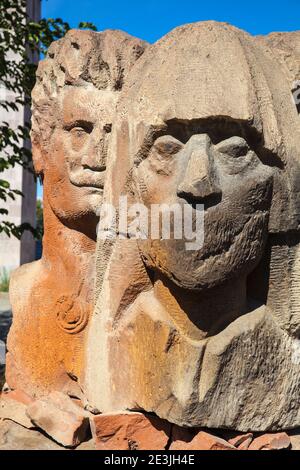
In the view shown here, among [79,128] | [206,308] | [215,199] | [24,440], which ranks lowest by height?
[24,440]

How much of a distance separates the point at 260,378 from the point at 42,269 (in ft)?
3.86

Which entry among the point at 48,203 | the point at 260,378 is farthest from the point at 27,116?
the point at 260,378

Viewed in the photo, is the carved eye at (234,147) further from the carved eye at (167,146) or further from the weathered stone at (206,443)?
the weathered stone at (206,443)

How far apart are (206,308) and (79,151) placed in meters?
0.94

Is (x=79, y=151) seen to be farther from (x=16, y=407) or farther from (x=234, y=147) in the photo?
(x=16, y=407)

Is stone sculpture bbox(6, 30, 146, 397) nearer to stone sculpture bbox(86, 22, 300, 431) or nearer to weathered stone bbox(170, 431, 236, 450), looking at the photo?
stone sculpture bbox(86, 22, 300, 431)

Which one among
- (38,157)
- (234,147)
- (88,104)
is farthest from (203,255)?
(38,157)

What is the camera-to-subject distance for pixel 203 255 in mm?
1471

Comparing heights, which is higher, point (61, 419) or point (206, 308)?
point (206, 308)

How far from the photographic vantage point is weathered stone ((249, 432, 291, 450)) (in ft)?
5.50

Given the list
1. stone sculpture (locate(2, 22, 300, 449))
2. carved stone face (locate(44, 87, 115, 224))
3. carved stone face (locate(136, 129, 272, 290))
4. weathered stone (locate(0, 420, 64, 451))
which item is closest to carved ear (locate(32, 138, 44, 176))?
carved stone face (locate(44, 87, 115, 224))

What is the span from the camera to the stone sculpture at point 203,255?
1485 mm

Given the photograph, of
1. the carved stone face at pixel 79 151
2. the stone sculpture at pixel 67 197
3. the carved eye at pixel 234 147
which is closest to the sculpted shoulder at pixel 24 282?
the stone sculpture at pixel 67 197
